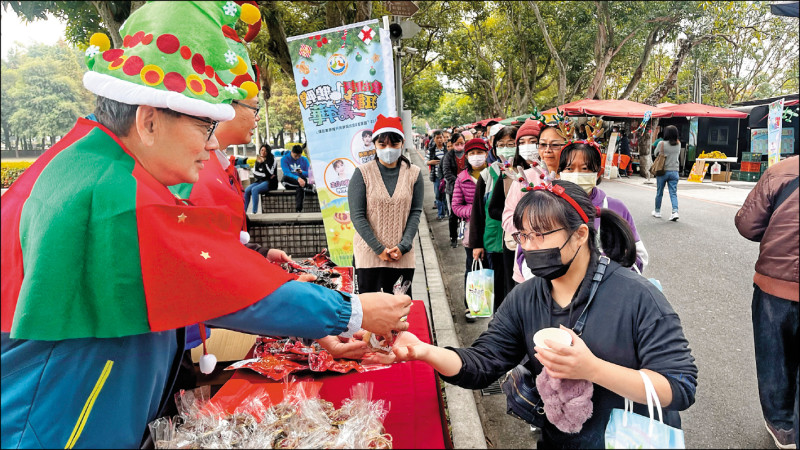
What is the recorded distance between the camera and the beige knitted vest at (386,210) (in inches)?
152

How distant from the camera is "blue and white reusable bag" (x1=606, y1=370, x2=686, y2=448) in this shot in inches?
46.9

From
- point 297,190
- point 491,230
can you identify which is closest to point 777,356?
point 491,230

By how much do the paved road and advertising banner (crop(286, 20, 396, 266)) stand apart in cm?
207

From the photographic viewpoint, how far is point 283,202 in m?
10.3

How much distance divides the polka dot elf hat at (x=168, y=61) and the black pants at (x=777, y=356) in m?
3.12

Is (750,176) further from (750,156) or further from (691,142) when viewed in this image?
(691,142)

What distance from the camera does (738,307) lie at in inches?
190

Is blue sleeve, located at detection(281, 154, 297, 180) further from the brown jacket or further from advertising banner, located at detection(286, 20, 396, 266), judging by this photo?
the brown jacket

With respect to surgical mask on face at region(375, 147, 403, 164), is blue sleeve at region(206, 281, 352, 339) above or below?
below

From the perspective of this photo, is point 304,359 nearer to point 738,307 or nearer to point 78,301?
point 78,301

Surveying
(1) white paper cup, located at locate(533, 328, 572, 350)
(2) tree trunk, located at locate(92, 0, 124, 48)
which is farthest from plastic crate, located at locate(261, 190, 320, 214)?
(1) white paper cup, located at locate(533, 328, 572, 350)

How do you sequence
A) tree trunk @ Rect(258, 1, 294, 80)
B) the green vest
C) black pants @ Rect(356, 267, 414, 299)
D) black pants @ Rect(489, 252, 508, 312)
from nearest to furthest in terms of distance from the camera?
1. black pants @ Rect(356, 267, 414, 299)
2. the green vest
3. black pants @ Rect(489, 252, 508, 312)
4. tree trunk @ Rect(258, 1, 294, 80)

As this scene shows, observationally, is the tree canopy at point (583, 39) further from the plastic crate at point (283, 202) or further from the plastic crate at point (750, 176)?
the plastic crate at point (283, 202)

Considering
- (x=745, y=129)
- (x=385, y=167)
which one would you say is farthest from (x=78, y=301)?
(x=745, y=129)
